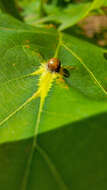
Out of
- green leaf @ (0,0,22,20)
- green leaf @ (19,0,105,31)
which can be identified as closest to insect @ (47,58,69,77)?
green leaf @ (19,0,105,31)

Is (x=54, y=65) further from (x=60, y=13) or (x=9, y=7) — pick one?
(x=60, y=13)

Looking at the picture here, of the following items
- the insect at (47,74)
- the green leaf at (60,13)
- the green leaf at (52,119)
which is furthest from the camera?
the green leaf at (60,13)

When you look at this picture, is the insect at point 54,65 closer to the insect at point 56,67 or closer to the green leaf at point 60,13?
the insect at point 56,67

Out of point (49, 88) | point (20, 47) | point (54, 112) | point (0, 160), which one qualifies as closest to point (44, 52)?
point (20, 47)

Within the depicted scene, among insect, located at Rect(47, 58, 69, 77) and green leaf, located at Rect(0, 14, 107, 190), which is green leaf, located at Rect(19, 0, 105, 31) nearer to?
green leaf, located at Rect(0, 14, 107, 190)

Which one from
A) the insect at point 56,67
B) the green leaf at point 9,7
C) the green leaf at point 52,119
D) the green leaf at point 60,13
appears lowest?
the green leaf at point 52,119

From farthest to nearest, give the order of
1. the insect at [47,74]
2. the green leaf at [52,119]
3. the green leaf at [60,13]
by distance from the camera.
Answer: the green leaf at [60,13]
the insect at [47,74]
the green leaf at [52,119]

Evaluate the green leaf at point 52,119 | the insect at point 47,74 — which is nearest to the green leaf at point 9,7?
A: the green leaf at point 52,119

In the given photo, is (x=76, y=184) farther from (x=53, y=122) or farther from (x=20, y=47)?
(x=20, y=47)
